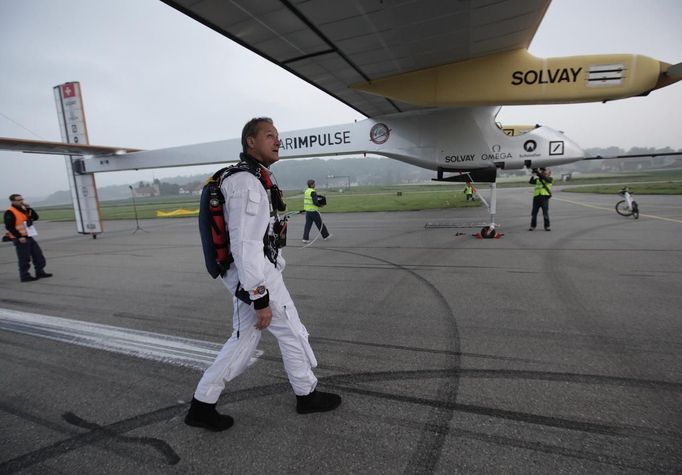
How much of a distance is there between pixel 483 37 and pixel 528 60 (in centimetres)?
126

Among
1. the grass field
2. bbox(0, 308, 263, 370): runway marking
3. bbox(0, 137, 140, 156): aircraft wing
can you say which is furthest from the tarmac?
the grass field

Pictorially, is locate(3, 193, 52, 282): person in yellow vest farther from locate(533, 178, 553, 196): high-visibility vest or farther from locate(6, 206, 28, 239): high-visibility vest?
locate(533, 178, 553, 196): high-visibility vest

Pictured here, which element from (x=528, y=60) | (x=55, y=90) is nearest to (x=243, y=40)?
(x=528, y=60)

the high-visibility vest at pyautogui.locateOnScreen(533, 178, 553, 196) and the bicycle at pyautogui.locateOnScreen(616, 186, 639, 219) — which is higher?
the high-visibility vest at pyautogui.locateOnScreen(533, 178, 553, 196)

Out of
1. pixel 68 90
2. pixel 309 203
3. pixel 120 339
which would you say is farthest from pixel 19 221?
pixel 68 90

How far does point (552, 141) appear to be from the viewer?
8570mm

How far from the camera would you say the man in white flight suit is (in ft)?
6.28

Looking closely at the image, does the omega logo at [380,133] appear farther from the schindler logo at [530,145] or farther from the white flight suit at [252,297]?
the white flight suit at [252,297]

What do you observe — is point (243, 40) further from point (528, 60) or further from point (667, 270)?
point (667, 270)

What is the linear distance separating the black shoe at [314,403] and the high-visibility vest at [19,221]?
7.95 m

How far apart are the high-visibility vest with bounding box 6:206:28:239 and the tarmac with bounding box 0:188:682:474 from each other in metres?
1.47

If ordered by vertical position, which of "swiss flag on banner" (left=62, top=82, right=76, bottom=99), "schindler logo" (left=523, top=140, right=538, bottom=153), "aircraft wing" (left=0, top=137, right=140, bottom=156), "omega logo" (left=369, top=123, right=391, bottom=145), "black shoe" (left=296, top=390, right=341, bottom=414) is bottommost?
"black shoe" (left=296, top=390, right=341, bottom=414)

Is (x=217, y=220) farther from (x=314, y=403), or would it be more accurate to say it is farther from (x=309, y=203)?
(x=309, y=203)

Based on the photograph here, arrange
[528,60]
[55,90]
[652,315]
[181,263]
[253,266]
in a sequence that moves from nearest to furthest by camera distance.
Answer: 1. [253,266]
2. [652,315]
3. [528,60]
4. [181,263]
5. [55,90]
